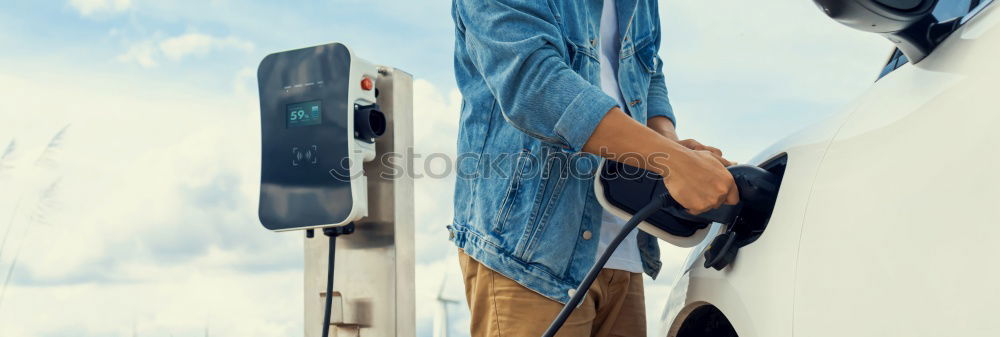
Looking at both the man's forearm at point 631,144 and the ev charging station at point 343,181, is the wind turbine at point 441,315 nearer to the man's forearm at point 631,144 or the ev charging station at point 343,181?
the ev charging station at point 343,181

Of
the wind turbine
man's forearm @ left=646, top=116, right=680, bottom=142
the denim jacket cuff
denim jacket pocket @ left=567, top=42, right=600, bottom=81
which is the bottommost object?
the wind turbine

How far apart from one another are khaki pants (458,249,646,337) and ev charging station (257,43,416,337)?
542mm

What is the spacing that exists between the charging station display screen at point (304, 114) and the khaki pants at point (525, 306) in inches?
24.3

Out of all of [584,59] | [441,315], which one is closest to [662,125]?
[584,59]

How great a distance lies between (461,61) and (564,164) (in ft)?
0.90

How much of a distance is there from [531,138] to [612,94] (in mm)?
244

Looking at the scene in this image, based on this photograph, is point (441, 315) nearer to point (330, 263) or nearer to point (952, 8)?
point (330, 263)

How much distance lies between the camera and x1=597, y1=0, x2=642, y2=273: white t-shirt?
1394mm

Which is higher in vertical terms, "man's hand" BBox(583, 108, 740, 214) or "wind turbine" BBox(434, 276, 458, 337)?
"man's hand" BBox(583, 108, 740, 214)

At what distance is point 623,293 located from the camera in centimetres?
143

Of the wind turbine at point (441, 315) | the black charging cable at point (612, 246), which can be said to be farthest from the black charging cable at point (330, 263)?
the wind turbine at point (441, 315)

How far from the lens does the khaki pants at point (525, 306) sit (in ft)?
4.23

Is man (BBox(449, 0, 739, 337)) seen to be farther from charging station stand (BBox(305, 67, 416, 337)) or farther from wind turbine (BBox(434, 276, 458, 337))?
wind turbine (BBox(434, 276, 458, 337))

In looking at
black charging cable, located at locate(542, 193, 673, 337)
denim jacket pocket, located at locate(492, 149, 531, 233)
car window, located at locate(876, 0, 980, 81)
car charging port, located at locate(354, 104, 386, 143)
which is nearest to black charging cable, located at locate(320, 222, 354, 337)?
car charging port, located at locate(354, 104, 386, 143)
